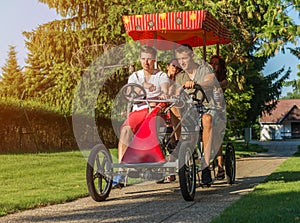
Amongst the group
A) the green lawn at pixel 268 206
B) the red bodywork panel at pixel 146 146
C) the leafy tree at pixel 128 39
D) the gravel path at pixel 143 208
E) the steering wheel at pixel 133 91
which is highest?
the leafy tree at pixel 128 39

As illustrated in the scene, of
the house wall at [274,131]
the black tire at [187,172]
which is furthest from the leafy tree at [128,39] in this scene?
the house wall at [274,131]

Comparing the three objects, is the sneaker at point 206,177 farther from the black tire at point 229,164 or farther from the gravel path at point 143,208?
the black tire at point 229,164

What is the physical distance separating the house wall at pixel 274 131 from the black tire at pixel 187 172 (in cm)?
8288

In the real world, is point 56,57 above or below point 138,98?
above

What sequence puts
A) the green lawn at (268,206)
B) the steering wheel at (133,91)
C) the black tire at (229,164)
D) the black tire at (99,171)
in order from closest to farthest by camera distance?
the green lawn at (268,206) → the black tire at (99,171) → the steering wheel at (133,91) → the black tire at (229,164)

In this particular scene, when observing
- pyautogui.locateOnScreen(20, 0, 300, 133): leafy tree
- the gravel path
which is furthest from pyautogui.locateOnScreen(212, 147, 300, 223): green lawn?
pyautogui.locateOnScreen(20, 0, 300, 133): leafy tree

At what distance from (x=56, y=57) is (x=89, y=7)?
9.41 ft

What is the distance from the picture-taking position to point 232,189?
29.5ft

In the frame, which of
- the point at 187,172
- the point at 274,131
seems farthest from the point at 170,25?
the point at 274,131

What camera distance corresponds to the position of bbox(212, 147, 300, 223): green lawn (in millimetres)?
5832

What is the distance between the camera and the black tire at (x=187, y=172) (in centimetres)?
743

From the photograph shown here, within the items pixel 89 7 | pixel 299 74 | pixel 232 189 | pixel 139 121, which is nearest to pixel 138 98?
pixel 139 121

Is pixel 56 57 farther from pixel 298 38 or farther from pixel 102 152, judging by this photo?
pixel 102 152

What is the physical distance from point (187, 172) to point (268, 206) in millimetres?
1402
